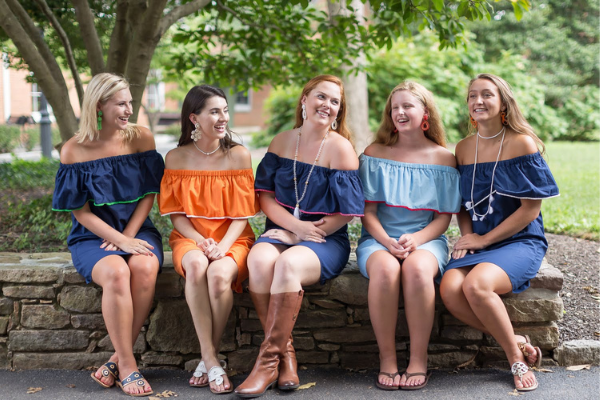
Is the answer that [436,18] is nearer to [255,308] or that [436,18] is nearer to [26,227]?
[255,308]

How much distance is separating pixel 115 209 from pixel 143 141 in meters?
0.42

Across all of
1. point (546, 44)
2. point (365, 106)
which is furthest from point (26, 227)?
point (546, 44)

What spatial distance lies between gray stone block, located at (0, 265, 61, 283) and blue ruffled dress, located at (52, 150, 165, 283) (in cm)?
16

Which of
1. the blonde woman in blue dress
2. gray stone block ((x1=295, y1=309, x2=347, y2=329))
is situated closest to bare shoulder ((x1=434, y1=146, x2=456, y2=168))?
the blonde woman in blue dress

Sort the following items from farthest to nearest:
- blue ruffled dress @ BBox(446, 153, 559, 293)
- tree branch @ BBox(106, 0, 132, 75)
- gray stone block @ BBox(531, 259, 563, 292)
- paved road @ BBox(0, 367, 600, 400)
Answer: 1. tree branch @ BBox(106, 0, 132, 75)
2. gray stone block @ BBox(531, 259, 563, 292)
3. blue ruffled dress @ BBox(446, 153, 559, 293)
4. paved road @ BBox(0, 367, 600, 400)

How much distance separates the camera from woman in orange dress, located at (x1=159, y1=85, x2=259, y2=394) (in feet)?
10.3

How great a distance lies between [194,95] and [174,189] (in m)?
0.52

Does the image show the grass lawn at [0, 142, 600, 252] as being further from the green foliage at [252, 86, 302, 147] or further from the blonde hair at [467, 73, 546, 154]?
the green foliage at [252, 86, 302, 147]

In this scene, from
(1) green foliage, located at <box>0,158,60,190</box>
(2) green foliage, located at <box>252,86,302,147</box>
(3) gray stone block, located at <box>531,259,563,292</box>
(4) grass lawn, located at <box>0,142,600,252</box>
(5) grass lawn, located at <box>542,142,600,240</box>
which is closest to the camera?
(3) gray stone block, located at <box>531,259,563,292</box>

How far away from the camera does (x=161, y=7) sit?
170 inches

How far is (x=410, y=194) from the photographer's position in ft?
10.7

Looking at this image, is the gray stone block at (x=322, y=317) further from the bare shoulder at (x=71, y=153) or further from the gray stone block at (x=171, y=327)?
the bare shoulder at (x=71, y=153)

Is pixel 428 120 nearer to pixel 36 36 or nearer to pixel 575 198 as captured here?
pixel 36 36

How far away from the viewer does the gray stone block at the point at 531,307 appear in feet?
10.3
